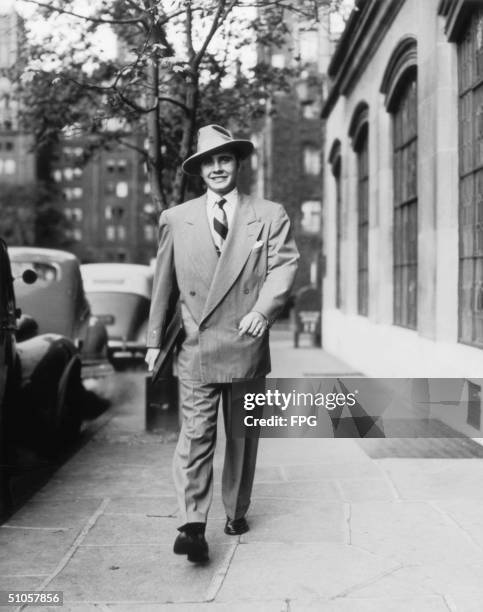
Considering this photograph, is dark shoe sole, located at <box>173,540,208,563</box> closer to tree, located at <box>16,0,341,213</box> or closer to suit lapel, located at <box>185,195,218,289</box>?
suit lapel, located at <box>185,195,218,289</box>

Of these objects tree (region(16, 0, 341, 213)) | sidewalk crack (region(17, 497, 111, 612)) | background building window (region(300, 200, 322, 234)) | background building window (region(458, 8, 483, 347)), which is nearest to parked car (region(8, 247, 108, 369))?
tree (region(16, 0, 341, 213))

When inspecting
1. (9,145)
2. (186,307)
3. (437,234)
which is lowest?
(186,307)

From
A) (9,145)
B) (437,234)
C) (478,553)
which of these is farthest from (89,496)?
(9,145)

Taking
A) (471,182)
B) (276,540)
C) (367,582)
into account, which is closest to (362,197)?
(471,182)

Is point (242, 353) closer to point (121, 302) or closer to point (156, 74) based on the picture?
point (156, 74)

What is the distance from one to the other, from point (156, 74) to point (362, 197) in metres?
8.07

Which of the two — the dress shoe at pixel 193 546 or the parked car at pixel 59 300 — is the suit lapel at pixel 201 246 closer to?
the dress shoe at pixel 193 546

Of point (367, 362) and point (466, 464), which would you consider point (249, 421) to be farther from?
point (367, 362)

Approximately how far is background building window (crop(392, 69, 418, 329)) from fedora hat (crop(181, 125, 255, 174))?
258 inches

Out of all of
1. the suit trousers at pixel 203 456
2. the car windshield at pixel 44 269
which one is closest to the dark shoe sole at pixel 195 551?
the suit trousers at pixel 203 456

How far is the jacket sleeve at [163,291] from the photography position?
4.31 metres

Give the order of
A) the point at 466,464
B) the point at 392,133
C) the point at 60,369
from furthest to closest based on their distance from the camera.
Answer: the point at 392,133 → the point at 60,369 → the point at 466,464

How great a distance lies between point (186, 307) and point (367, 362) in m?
8.97

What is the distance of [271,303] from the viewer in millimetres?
4113
